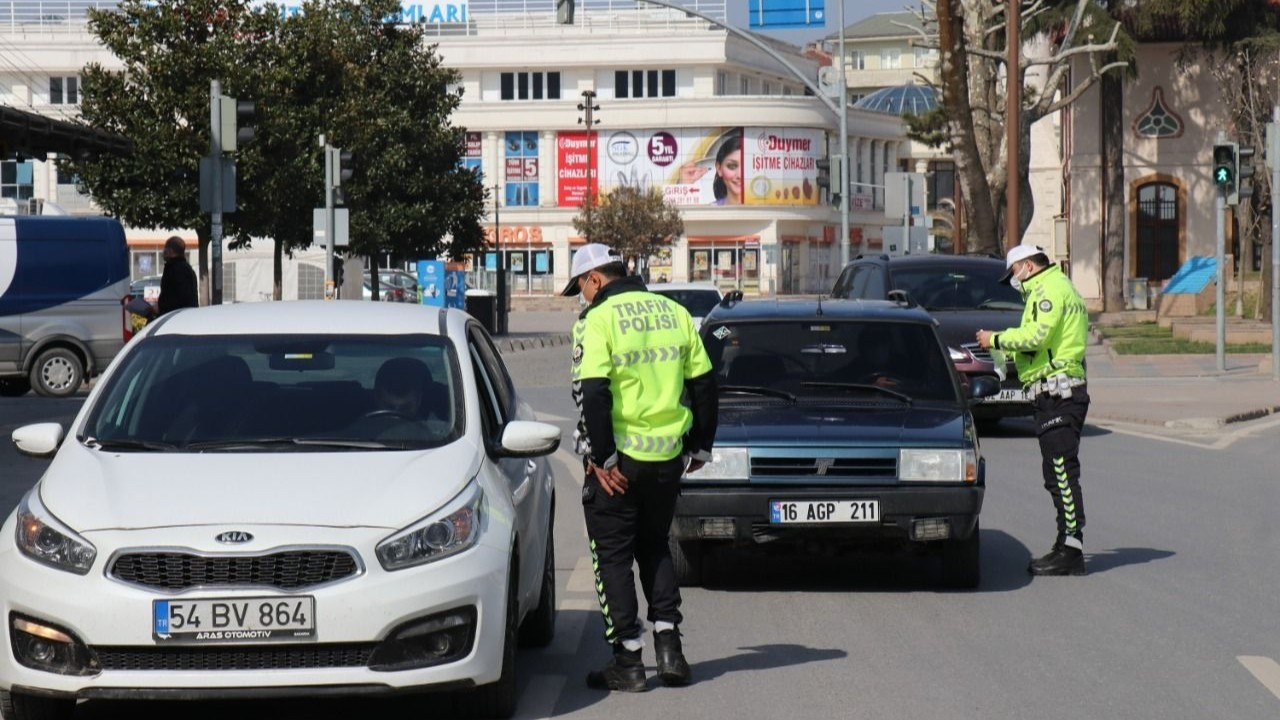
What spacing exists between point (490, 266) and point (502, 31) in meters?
13.0

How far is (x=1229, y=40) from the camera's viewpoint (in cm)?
5144

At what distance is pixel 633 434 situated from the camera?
742cm

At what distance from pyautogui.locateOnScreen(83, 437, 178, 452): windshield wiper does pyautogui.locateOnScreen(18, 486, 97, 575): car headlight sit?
544mm

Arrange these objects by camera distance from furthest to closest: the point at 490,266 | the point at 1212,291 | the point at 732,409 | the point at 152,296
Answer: the point at 490,266, the point at 152,296, the point at 1212,291, the point at 732,409

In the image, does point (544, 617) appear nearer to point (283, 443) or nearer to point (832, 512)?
point (283, 443)

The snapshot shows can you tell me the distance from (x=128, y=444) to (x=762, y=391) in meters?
4.41

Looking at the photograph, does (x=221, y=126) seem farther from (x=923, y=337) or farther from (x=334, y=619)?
(x=334, y=619)

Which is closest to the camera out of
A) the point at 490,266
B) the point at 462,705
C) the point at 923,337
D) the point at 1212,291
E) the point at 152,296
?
the point at 462,705

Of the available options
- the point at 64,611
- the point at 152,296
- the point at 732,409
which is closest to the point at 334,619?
the point at 64,611

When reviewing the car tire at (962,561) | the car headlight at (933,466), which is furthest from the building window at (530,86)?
the car headlight at (933,466)

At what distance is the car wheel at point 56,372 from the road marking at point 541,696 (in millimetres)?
19448

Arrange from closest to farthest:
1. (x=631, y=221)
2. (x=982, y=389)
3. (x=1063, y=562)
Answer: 1. (x=1063, y=562)
2. (x=982, y=389)
3. (x=631, y=221)

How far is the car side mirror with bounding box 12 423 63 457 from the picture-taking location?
7.30 m

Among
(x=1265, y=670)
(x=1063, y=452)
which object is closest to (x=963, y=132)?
(x=1063, y=452)
